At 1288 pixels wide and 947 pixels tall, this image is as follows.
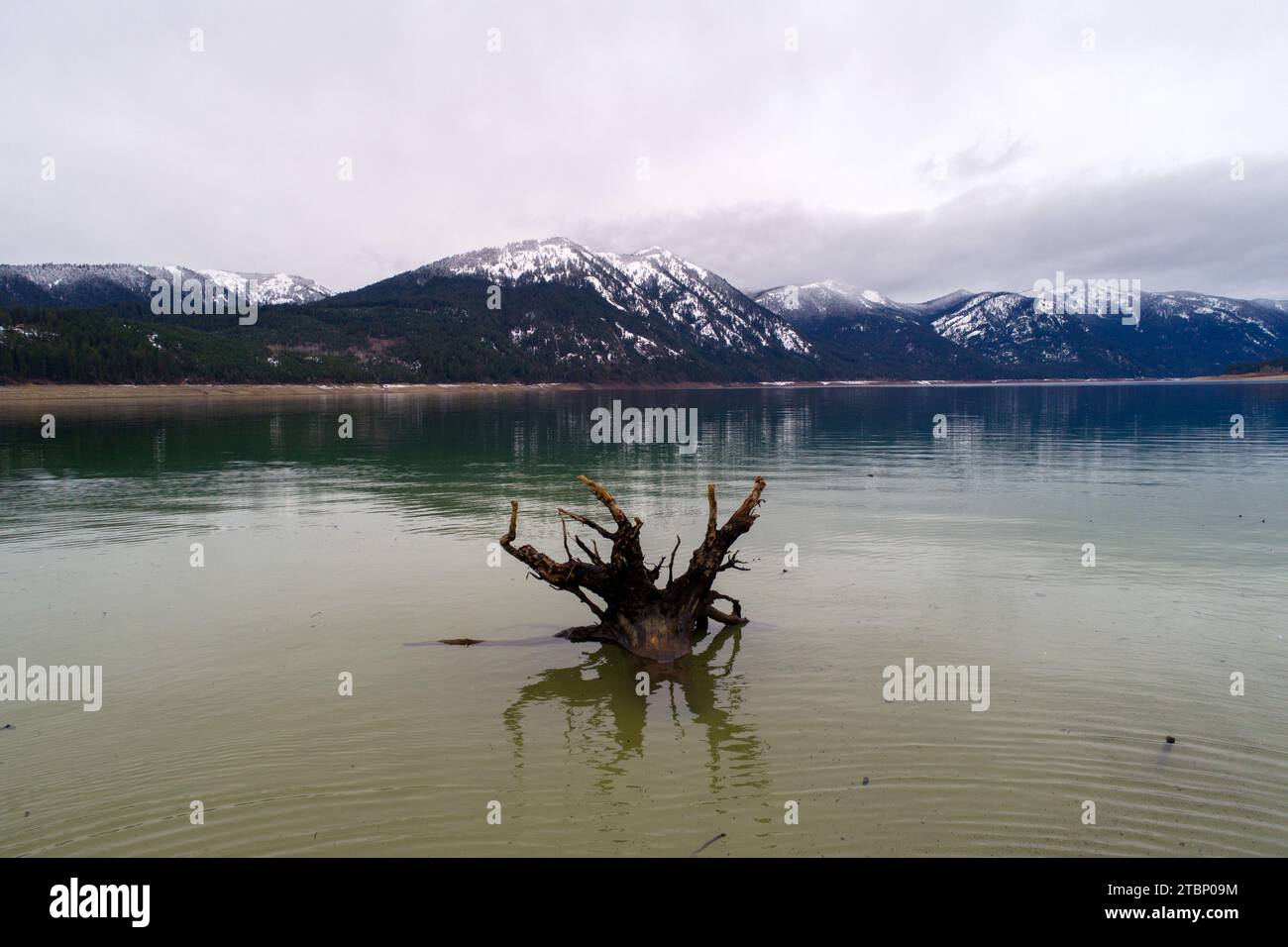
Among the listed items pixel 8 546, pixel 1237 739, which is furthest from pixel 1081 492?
pixel 8 546

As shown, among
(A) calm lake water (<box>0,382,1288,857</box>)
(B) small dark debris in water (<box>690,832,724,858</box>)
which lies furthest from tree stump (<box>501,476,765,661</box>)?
(B) small dark debris in water (<box>690,832,724,858</box>)

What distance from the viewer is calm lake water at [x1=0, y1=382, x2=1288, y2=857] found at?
30.2 ft

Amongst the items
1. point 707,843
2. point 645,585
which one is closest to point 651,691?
point 645,585

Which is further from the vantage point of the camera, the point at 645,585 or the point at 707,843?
the point at 645,585

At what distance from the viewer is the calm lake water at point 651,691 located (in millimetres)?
9203

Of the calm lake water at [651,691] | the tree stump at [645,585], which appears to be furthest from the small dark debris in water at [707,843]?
the tree stump at [645,585]

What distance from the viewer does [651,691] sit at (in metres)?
13.8

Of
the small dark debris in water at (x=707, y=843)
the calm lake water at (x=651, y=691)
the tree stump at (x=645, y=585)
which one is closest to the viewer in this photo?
the small dark debris in water at (x=707, y=843)

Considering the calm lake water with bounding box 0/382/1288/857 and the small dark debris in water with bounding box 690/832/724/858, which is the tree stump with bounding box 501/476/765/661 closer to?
the calm lake water with bounding box 0/382/1288/857

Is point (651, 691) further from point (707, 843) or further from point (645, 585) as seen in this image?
point (707, 843)

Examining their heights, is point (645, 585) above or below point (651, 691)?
above

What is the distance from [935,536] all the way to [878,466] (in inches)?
856

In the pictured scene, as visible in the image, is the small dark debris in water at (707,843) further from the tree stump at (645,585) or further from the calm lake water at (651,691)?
the tree stump at (645,585)
